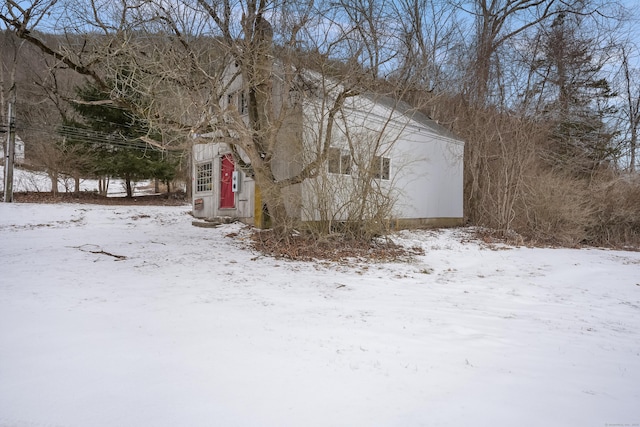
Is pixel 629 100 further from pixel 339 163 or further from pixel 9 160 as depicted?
pixel 9 160

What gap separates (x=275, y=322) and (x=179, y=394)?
1.36 meters

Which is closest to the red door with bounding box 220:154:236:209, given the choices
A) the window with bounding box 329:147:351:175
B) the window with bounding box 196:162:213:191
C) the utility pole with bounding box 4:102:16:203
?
the window with bounding box 196:162:213:191

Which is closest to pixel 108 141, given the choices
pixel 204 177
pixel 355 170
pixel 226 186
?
pixel 204 177

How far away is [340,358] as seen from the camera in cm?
274

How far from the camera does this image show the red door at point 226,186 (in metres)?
11.4

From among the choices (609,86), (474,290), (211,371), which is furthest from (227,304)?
(609,86)

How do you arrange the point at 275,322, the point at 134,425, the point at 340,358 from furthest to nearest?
the point at 275,322
the point at 340,358
the point at 134,425

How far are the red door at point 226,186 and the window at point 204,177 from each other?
0.67 meters

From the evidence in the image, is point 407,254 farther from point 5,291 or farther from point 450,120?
point 450,120

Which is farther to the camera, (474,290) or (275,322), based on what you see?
(474,290)

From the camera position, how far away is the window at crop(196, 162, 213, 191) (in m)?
12.4

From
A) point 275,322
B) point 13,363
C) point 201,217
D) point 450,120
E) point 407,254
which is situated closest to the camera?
point 13,363

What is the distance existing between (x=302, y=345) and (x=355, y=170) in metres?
5.89

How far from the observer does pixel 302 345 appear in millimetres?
2949
